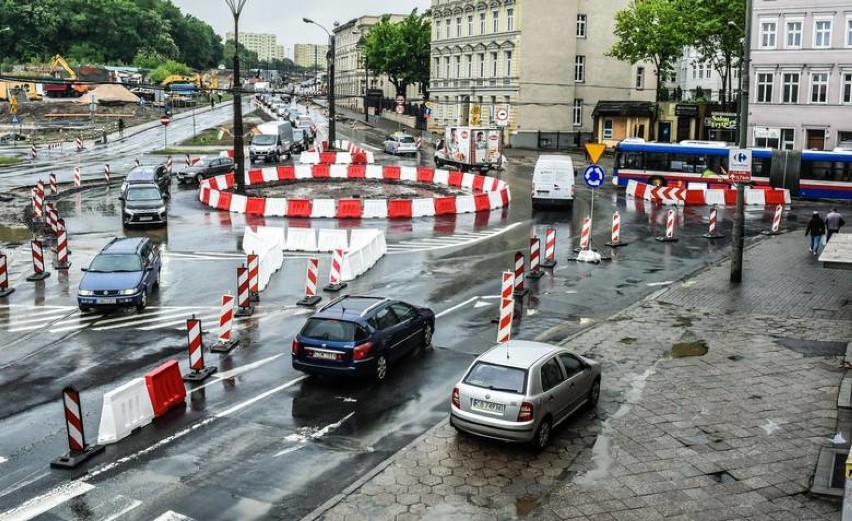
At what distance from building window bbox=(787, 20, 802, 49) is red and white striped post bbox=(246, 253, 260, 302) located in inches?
1736

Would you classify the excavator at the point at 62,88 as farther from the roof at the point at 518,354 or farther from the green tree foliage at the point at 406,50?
the roof at the point at 518,354

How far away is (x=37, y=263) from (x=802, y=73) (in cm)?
4692

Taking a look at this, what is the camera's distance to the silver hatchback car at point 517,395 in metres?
11.9

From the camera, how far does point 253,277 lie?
859 inches

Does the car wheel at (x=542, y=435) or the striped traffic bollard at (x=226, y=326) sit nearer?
the car wheel at (x=542, y=435)

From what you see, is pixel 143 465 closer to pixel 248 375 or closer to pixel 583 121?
pixel 248 375

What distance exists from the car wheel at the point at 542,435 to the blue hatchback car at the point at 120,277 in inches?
488

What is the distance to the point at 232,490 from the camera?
1089cm

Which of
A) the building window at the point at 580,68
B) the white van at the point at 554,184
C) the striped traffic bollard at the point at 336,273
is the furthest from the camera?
the building window at the point at 580,68

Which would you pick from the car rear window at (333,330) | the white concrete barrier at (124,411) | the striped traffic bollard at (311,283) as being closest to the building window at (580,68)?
the striped traffic bollard at (311,283)

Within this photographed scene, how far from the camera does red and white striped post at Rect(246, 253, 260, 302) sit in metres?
21.6

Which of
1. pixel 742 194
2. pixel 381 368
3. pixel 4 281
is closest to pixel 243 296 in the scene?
pixel 381 368

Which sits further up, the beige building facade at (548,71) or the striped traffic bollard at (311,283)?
the beige building facade at (548,71)

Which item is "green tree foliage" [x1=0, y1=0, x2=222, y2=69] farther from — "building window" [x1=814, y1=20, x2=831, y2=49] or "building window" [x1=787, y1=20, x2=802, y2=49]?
"building window" [x1=814, y1=20, x2=831, y2=49]
